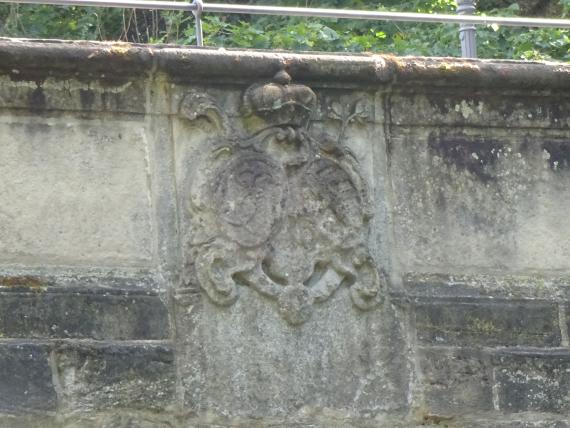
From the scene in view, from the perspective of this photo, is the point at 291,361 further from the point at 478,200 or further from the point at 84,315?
the point at 478,200

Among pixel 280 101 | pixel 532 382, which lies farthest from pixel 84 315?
pixel 532 382

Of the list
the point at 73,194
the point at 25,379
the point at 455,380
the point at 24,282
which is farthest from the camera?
the point at 455,380

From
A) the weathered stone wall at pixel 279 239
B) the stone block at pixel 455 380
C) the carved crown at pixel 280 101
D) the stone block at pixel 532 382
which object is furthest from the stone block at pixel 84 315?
the stone block at pixel 532 382

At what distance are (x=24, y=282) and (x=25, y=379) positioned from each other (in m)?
0.33

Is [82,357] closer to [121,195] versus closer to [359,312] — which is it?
[121,195]

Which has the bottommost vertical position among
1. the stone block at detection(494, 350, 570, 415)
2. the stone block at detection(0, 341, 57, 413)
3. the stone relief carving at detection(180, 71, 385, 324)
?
the stone block at detection(494, 350, 570, 415)

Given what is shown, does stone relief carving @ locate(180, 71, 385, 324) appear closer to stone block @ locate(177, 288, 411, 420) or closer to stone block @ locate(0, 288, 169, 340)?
stone block @ locate(177, 288, 411, 420)

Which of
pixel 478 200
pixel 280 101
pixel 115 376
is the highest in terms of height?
pixel 280 101

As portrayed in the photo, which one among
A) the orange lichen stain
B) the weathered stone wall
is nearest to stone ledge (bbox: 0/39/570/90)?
the weathered stone wall

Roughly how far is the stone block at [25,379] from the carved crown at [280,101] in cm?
111

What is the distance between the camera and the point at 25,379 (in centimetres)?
536

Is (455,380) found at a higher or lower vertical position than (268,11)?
lower

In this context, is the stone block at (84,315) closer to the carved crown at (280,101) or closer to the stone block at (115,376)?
the stone block at (115,376)

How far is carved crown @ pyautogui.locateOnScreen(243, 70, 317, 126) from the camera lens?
5.72 metres
